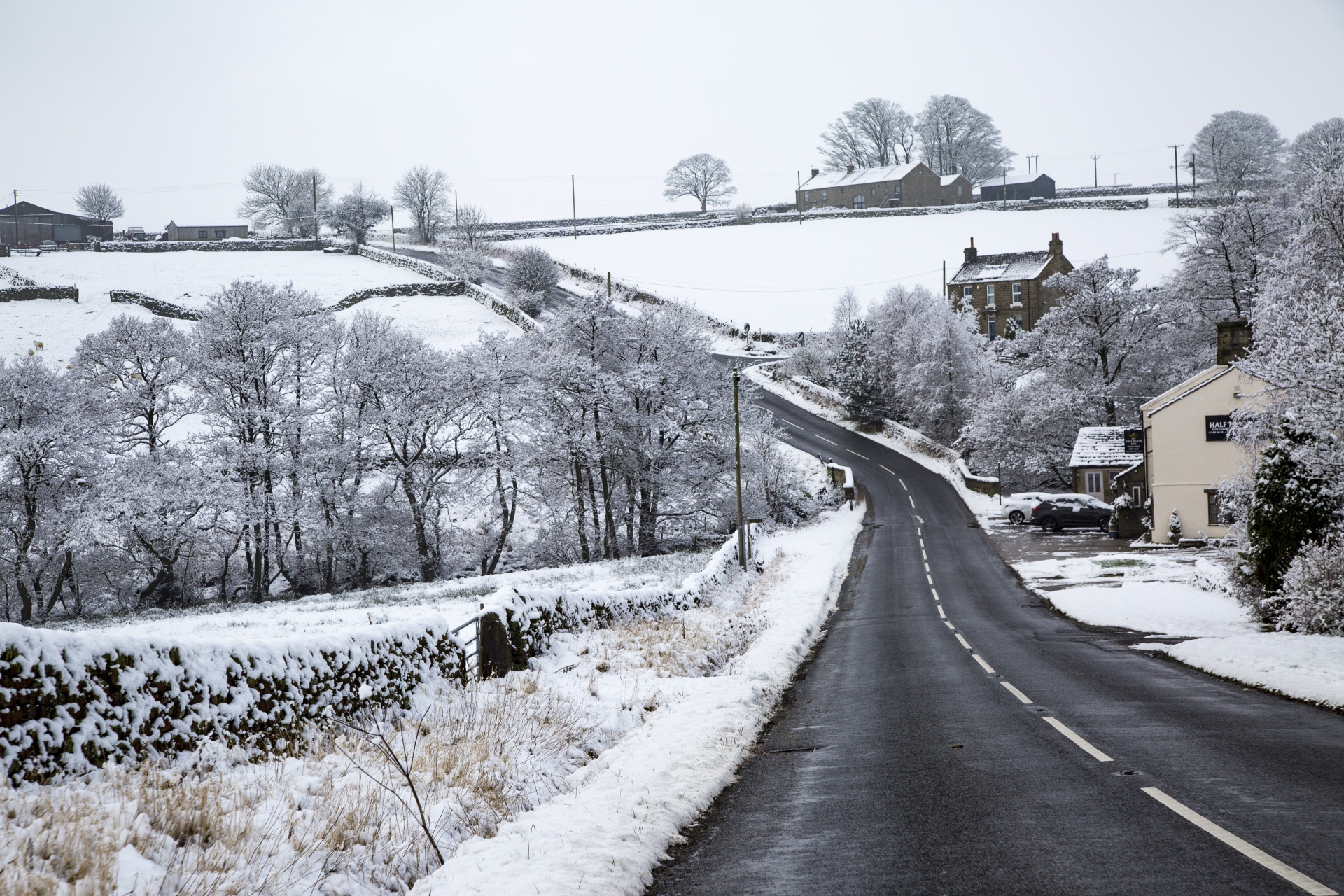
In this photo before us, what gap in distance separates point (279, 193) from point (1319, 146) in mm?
123145

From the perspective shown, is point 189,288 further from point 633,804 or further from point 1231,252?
point 633,804

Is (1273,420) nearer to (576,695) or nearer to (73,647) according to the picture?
(576,695)

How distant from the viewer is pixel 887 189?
418ft

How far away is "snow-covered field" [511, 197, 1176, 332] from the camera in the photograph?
96562 millimetres

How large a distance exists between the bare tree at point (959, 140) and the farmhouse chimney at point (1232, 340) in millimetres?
101856

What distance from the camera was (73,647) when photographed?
257 inches

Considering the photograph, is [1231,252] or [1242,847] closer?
[1242,847]

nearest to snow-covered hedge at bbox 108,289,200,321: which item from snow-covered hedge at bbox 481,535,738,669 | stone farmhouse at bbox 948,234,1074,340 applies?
snow-covered hedge at bbox 481,535,738,669

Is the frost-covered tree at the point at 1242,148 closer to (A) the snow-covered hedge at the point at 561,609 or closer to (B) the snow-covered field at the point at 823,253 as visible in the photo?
(B) the snow-covered field at the point at 823,253

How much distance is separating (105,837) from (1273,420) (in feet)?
80.9

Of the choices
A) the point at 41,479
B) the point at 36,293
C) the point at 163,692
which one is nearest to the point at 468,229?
the point at 36,293

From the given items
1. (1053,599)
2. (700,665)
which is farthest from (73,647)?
(1053,599)

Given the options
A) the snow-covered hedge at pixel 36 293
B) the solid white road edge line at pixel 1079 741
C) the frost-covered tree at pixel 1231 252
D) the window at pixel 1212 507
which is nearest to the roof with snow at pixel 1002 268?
the frost-covered tree at pixel 1231 252

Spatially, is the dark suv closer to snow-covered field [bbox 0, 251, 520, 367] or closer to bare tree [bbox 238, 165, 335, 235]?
snow-covered field [bbox 0, 251, 520, 367]
